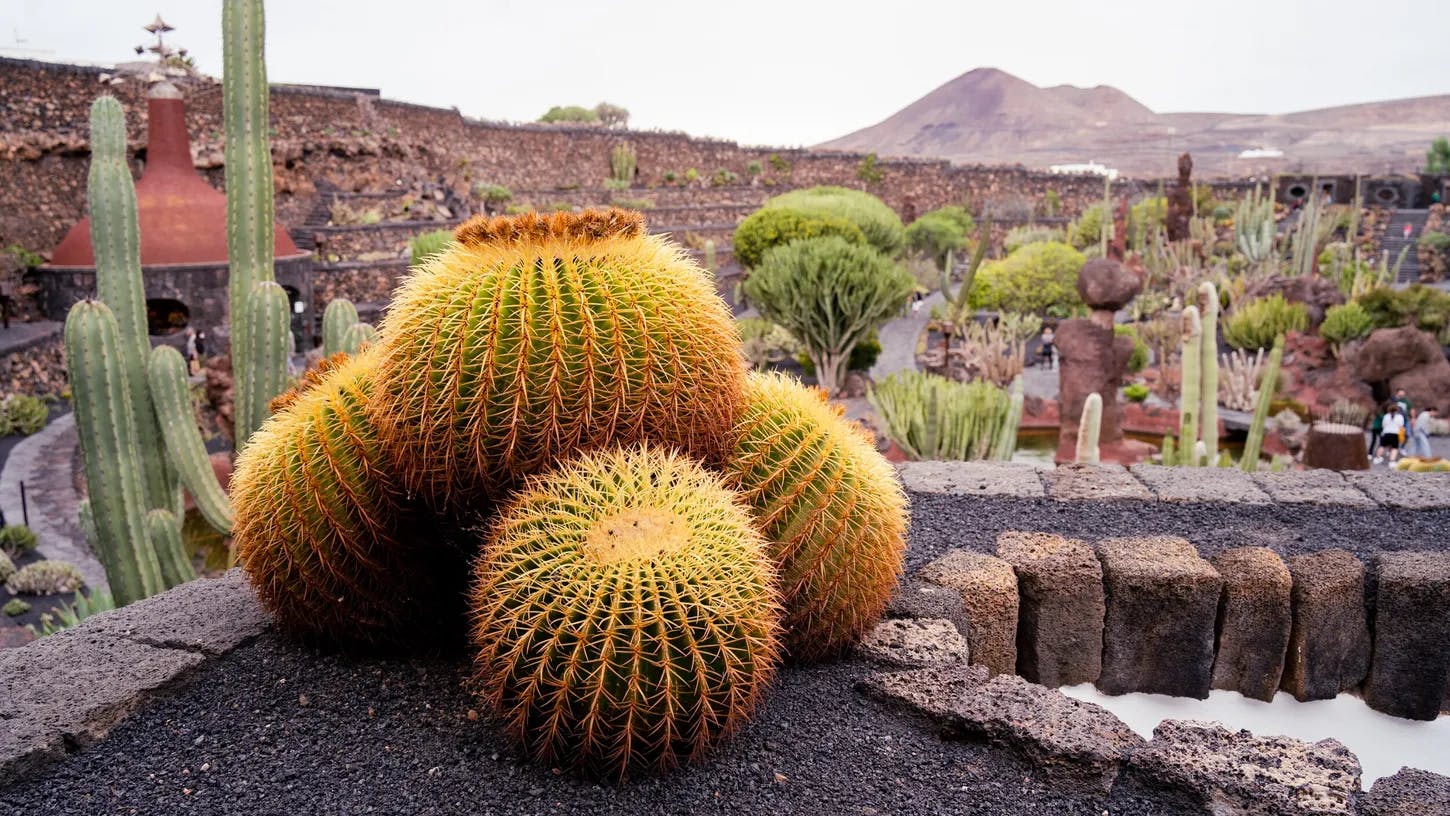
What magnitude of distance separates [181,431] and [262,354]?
1.81 feet

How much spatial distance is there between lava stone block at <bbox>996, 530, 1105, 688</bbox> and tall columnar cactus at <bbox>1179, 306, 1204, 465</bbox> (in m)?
3.50

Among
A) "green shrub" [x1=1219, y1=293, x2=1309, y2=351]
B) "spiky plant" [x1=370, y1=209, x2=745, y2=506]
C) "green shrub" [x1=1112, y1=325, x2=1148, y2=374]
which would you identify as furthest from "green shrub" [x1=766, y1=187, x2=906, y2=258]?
"spiky plant" [x1=370, y1=209, x2=745, y2=506]

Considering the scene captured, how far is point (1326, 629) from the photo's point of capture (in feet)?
13.2

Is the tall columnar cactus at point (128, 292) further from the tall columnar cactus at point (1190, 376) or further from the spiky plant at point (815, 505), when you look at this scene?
the tall columnar cactus at point (1190, 376)

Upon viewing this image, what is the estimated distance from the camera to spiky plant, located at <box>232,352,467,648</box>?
9.17 feet

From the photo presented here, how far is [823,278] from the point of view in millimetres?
13961

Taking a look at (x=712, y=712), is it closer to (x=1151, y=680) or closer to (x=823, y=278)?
(x=1151, y=680)

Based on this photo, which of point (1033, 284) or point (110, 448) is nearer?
point (110, 448)

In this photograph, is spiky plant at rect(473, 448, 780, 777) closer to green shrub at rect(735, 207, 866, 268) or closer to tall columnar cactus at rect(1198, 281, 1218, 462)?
tall columnar cactus at rect(1198, 281, 1218, 462)

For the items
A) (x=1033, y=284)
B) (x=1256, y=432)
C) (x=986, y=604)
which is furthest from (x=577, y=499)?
(x=1033, y=284)

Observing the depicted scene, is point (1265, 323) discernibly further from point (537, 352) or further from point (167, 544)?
point (537, 352)

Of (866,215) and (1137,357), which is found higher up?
(866,215)

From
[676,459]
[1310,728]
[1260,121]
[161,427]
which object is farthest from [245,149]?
[1260,121]

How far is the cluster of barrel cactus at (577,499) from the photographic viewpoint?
229 cm
